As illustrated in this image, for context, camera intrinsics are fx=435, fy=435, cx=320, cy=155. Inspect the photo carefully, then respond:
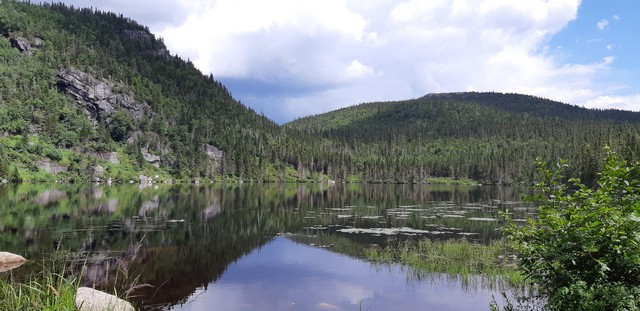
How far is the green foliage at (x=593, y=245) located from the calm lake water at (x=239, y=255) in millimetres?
1406

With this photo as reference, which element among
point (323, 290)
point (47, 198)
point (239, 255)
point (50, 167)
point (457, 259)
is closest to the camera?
point (323, 290)

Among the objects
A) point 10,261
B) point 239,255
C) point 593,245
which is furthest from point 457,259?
point 10,261

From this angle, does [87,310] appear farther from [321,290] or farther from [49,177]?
[49,177]

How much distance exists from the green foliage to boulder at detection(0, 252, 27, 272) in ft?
103

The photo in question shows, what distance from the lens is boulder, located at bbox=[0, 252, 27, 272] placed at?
28.8m

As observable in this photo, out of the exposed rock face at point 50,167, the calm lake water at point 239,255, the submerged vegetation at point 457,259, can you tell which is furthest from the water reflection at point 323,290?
Answer: the exposed rock face at point 50,167

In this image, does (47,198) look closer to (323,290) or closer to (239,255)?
(239,255)

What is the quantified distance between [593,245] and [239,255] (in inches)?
1280

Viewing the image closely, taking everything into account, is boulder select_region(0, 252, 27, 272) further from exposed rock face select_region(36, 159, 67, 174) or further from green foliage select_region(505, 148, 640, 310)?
exposed rock face select_region(36, 159, 67, 174)

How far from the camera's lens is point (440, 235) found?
48500 millimetres

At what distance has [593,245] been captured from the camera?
10.5 meters

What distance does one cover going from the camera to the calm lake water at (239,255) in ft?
84.5

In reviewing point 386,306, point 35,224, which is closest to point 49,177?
point 35,224

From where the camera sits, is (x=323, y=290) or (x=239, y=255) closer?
(x=323, y=290)
